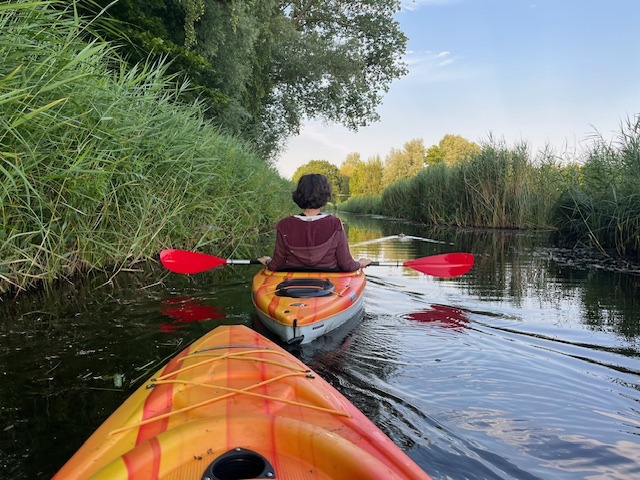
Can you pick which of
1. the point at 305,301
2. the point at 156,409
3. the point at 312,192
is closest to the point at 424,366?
the point at 305,301

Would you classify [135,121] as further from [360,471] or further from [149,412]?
[360,471]

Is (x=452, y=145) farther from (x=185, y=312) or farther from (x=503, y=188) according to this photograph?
(x=185, y=312)

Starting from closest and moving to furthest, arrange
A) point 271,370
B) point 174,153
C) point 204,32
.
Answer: point 271,370, point 174,153, point 204,32

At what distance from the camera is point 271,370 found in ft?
6.63

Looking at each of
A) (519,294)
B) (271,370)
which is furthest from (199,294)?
(519,294)

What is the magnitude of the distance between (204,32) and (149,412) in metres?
11.4

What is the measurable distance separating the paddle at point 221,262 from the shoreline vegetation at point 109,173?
1.73 ft

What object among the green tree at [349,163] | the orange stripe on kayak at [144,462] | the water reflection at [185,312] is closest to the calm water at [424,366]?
the water reflection at [185,312]

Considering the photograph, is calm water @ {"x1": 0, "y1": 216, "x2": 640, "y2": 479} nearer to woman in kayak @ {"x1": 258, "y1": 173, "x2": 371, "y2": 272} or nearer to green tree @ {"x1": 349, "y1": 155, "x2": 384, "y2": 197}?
woman in kayak @ {"x1": 258, "y1": 173, "x2": 371, "y2": 272}

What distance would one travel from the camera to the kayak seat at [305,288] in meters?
3.51

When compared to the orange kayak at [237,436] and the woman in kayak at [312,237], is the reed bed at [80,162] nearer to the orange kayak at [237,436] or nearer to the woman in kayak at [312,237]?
the woman in kayak at [312,237]

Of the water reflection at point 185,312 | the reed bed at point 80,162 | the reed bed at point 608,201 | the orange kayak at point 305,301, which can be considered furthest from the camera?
the reed bed at point 608,201

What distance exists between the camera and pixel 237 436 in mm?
1417

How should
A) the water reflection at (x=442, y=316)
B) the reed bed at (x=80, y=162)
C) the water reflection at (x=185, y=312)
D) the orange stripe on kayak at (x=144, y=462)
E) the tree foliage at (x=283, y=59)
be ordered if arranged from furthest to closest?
1. the tree foliage at (x=283, y=59)
2. the water reflection at (x=442, y=316)
3. the water reflection at (x=185, y=312)
4. the reed bed at (x=80, y=162)
5. the orange stripe on kayak at (x=144, y=462)
